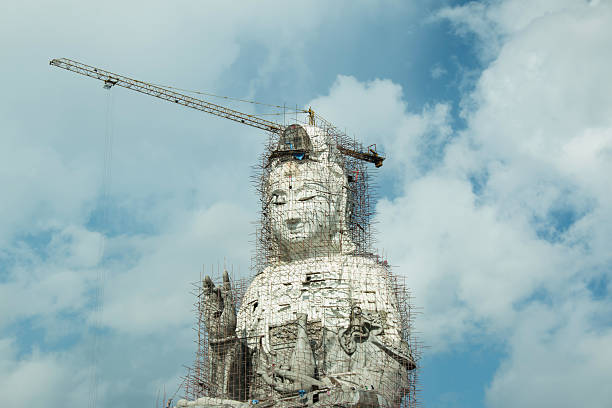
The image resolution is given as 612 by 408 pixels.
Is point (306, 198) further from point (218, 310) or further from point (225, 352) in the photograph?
point (225, 352)

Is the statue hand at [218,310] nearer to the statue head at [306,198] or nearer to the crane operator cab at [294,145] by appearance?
the statue head at [306,198]

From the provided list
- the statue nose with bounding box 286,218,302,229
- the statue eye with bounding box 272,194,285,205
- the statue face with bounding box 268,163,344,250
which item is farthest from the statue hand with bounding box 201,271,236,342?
the statue eye with bounding box 272,194,285,205

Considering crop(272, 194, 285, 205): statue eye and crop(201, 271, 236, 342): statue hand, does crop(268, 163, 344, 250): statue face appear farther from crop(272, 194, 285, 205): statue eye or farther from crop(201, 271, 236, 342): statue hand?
crop(201, 271, 236, 342): statue hand

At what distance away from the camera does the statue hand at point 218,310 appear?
4075cm

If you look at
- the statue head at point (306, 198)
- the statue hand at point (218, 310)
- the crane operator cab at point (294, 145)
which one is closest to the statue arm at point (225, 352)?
the statue hand at point (218, 310)

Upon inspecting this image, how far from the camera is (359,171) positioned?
47.5 metres

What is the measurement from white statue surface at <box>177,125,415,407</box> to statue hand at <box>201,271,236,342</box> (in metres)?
0.05

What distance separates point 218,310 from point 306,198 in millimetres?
6624

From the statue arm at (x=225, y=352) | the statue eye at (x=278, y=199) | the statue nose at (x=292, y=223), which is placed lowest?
the statue arm at (x=225, y=352)

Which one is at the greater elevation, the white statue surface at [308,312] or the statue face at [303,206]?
the statue face at [303,206]

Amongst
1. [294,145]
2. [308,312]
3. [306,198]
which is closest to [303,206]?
[306,198]

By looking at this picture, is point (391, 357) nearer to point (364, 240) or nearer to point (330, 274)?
point (330, 274)

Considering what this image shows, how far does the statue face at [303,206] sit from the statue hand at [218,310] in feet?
11.7

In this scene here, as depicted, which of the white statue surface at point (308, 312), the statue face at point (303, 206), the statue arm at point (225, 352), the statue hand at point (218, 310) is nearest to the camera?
the white statue surface at point (308, 312)
